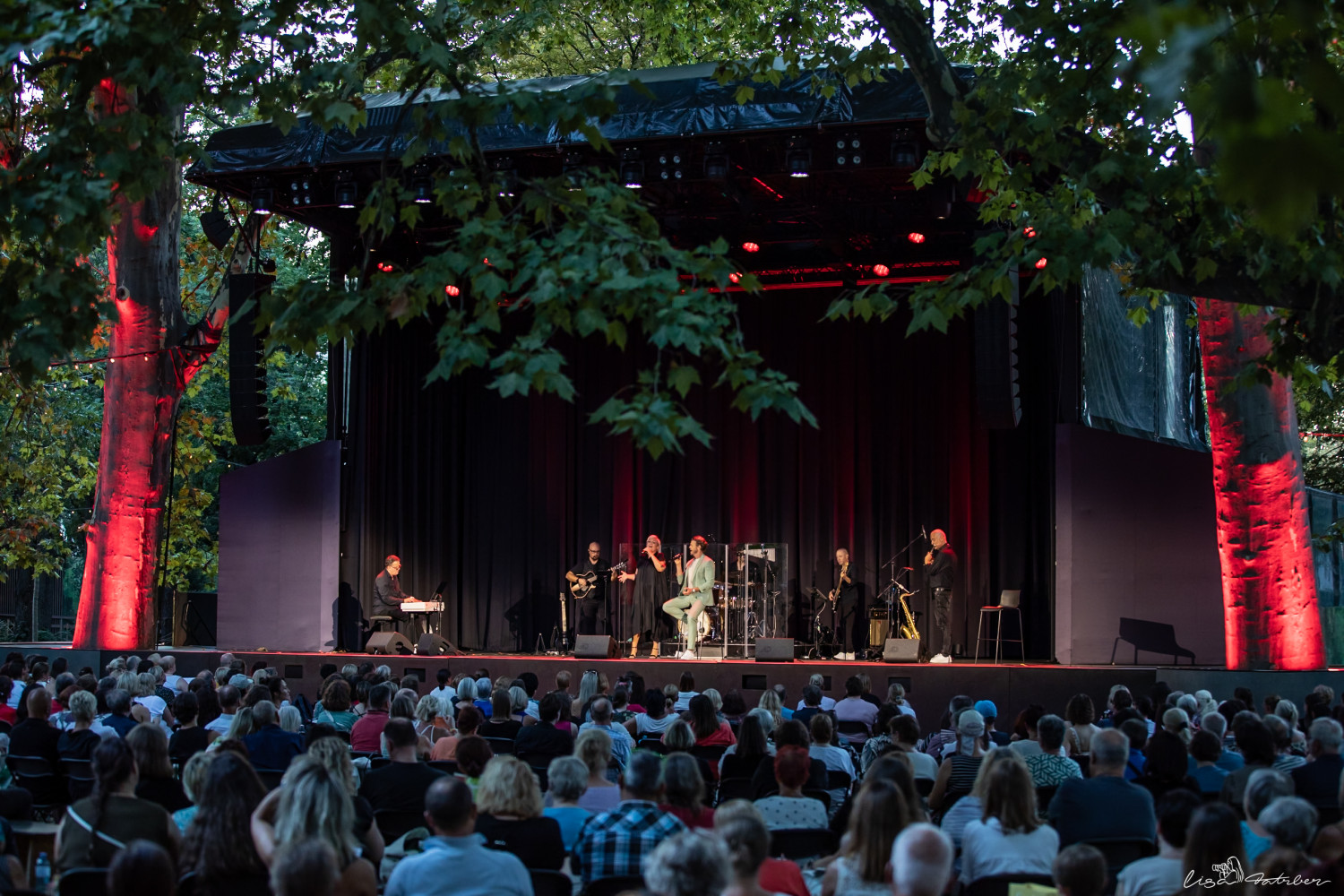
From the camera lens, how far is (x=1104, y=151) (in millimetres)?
7324

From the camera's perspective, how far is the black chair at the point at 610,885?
4691mm

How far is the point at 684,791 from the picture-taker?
5.32 m

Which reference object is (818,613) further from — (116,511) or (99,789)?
(99,789)

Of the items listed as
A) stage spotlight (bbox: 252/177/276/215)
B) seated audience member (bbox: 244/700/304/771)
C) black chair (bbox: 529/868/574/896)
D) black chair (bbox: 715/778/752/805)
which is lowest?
black chair (bbox: 529/868/574/896)

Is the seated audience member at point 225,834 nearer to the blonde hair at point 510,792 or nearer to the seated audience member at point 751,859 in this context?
the blonde hair at point 510,792

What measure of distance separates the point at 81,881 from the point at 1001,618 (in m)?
14.8

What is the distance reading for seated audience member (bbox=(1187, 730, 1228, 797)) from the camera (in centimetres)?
671

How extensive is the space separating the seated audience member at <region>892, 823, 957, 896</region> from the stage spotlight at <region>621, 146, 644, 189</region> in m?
11.9

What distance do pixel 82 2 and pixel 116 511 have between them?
1225cm

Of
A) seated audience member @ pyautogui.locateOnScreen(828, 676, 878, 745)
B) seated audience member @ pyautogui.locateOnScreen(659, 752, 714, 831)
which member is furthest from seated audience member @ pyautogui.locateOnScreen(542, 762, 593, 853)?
seated audience member @ pyautogui.locateOnScreen(828, 676, 878, 745)

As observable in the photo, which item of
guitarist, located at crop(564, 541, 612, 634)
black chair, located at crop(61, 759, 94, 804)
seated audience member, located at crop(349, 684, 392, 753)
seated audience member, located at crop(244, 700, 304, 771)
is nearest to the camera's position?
seated audience member, located at crop(244, 700, 304, 771)

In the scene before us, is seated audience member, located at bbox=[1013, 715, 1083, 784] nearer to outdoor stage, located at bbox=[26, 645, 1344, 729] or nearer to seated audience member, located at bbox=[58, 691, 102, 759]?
seated audience member, located at bbox=[58, 691, 102, 759]

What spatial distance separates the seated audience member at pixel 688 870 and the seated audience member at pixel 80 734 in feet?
16.2

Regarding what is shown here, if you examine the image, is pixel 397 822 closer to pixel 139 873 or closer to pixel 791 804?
pixel 791 804
